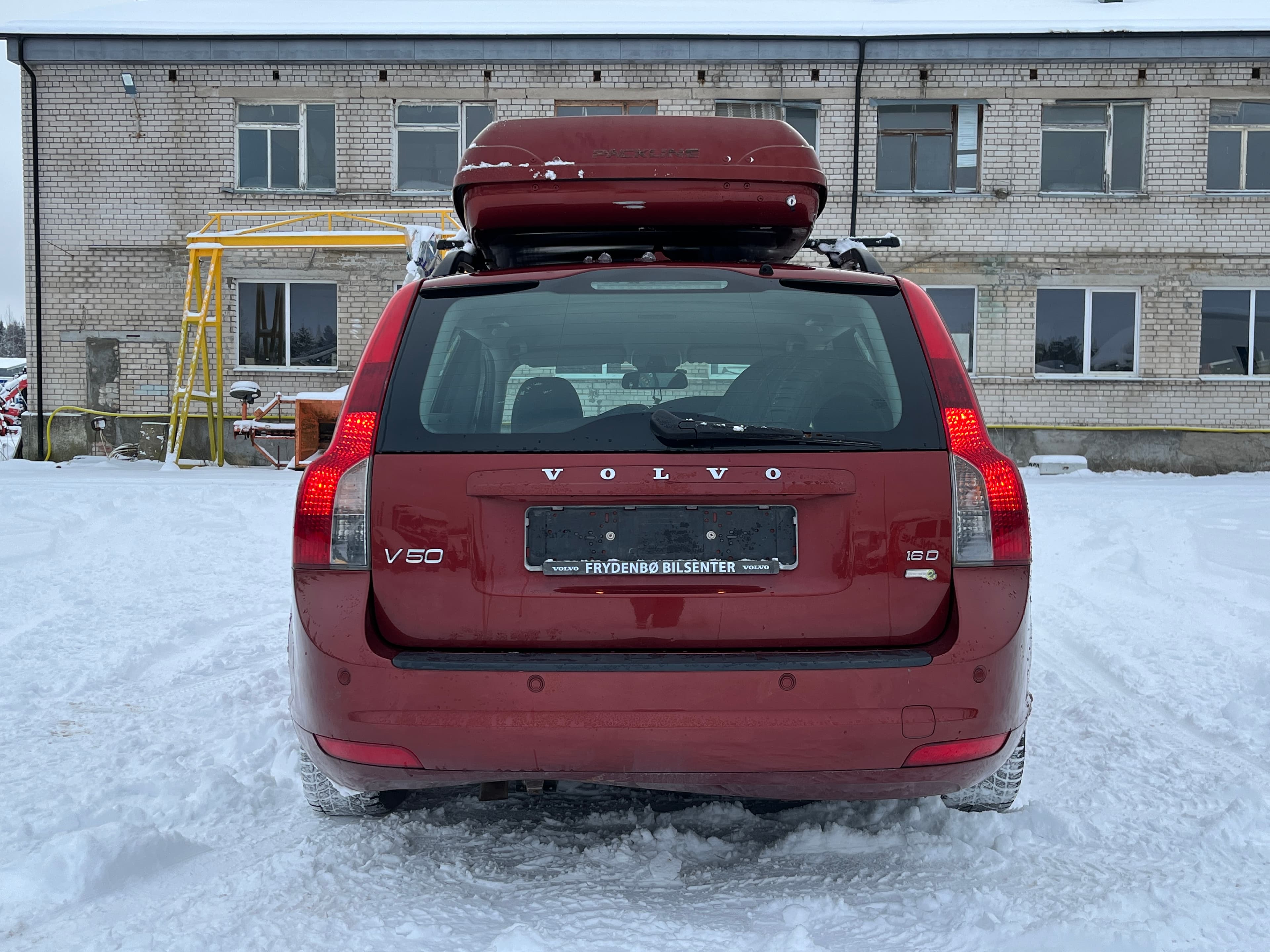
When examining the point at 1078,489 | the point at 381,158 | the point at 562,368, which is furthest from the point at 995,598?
the point at 381,158

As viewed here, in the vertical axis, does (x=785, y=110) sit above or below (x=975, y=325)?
above

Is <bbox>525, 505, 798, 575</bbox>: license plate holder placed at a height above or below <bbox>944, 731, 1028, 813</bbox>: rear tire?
above

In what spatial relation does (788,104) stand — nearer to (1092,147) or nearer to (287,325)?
(1092,147)

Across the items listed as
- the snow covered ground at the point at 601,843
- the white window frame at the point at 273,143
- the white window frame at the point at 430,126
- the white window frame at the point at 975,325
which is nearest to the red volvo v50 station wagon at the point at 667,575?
the snow covered ground at the point at 601,843

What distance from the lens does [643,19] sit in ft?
64.3

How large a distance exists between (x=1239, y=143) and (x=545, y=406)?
65.7 feet

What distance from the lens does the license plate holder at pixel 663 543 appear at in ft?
8.48

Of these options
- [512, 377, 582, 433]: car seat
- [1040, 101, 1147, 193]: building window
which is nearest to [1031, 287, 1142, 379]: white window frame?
[1040, 101, 1147, 193]: building window

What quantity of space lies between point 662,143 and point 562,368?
1.49 m

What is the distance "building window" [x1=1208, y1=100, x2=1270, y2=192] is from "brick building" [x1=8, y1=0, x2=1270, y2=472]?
0.13 feet

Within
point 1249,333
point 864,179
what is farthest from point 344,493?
point 1249,333

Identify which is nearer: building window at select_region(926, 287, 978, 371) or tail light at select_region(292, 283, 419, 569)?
tail light at select_region(292, 283, 419, 569)

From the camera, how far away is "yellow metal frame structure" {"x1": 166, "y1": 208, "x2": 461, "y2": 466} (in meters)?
16.4

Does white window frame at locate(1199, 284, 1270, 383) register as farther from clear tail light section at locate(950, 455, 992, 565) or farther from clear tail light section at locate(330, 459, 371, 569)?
clear tail light section at locate(330, 459, 371, 569)
